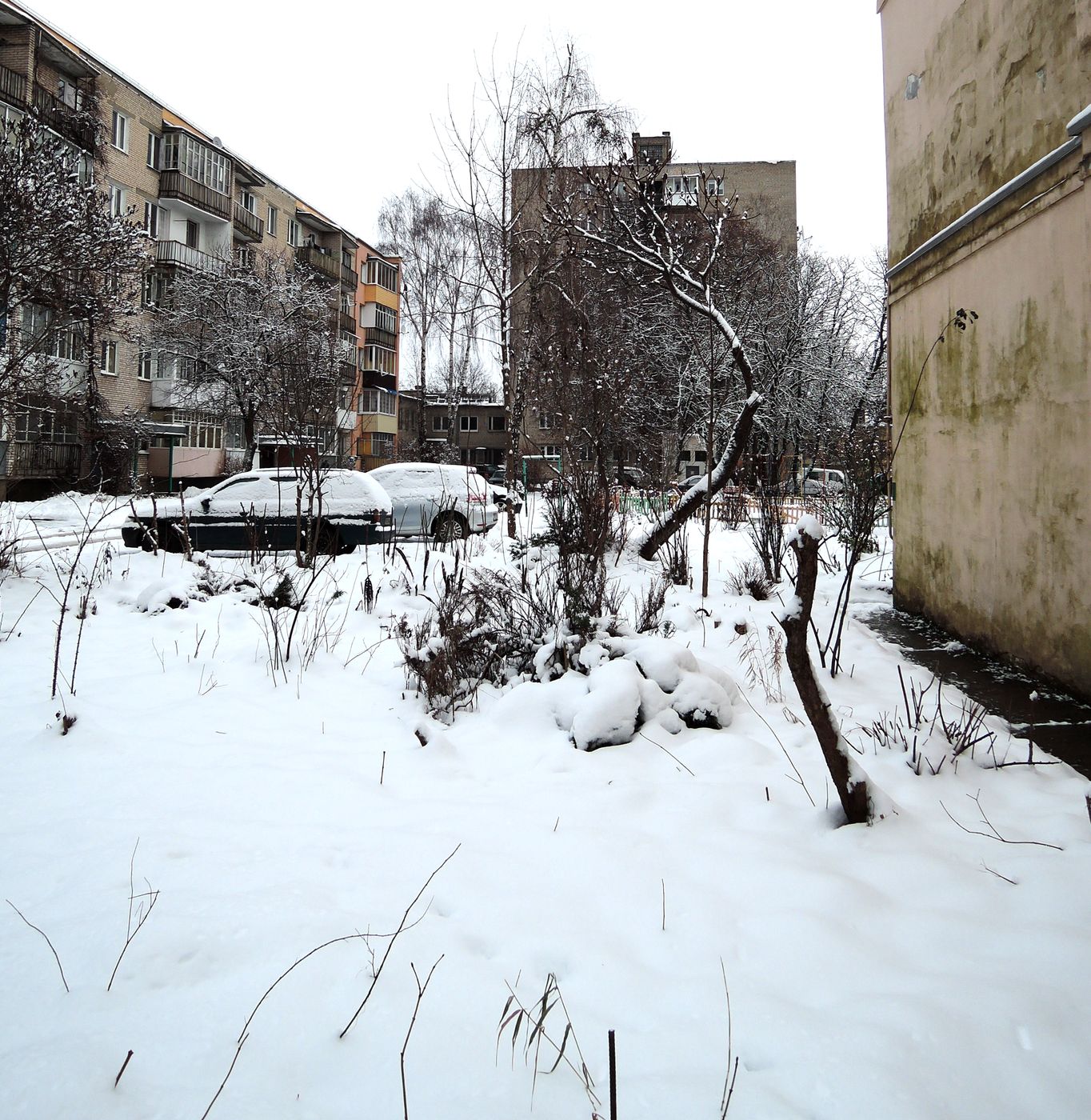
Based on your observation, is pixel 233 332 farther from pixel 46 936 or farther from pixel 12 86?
pixel 46 936

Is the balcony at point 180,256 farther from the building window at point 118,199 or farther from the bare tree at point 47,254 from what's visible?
the bare tree at point 47,254

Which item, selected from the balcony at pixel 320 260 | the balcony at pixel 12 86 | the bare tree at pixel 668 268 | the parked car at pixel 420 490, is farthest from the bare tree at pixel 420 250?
the bare tree at pixel 668 268

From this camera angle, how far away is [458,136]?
Result: 51.1 ft

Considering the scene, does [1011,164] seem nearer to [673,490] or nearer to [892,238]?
[892,238]

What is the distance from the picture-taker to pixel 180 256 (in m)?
31.0

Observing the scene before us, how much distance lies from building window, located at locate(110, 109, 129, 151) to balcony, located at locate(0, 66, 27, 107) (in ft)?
15.9

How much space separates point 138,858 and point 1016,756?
375cm

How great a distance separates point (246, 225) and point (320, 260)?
4.82 meters

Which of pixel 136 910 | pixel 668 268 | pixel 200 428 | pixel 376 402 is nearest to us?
pixel 136 910

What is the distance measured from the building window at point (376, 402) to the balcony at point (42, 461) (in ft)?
67.9

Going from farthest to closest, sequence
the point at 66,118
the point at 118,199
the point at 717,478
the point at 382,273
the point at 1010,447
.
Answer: the point at 382,273 < the point at 118,199 < the point at 66,118 < the point at 717,478 < the point at 1010,447

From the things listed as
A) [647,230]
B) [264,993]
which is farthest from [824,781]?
[647,230]

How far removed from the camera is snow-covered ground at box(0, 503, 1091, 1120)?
1.74 metres

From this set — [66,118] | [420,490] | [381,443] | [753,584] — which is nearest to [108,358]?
[66,118]
